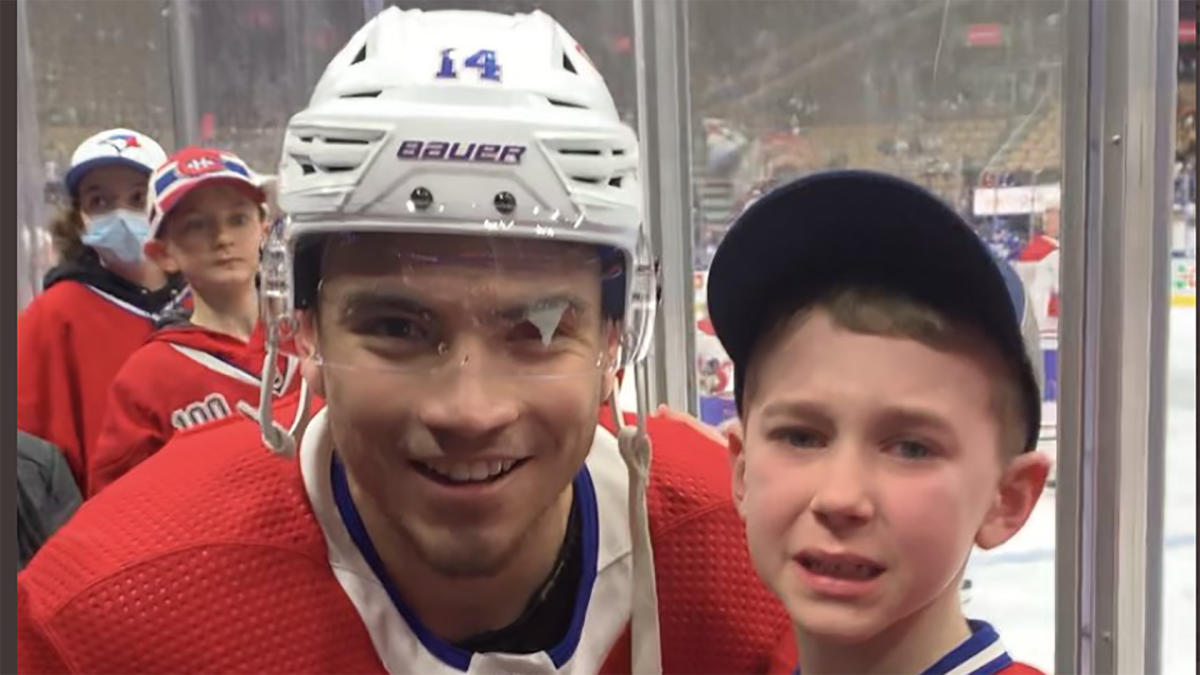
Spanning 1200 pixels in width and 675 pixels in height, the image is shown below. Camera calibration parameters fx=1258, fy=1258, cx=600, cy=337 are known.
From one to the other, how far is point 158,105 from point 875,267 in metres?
1.23

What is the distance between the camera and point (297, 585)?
0.94 meters

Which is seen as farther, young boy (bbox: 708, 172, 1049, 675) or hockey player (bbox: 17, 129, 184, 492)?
hockey player (bbox: 17, 129, 184, 492)

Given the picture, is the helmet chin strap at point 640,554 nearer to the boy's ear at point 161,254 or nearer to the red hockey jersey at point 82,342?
the boy's ear at point 161,254

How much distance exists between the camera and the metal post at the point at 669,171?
56.0 inches

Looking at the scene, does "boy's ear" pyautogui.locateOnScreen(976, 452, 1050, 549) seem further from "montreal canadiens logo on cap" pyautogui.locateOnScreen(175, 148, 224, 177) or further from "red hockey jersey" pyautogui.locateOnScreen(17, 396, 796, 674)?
"montreal canadiens logo on cap" pyautogui.locateOnScreen(175, 148, 224, 177)

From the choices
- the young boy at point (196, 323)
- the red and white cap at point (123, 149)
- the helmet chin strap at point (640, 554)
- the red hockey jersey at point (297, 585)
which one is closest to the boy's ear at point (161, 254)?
the young boy at point (196, 323)

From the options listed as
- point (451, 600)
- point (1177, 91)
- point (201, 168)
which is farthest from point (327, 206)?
point (1177, 91)

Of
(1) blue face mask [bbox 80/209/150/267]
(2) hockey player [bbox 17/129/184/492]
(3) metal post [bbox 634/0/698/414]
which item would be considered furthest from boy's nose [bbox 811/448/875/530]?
(1) blue face mask [bbox 80/209/150/267]

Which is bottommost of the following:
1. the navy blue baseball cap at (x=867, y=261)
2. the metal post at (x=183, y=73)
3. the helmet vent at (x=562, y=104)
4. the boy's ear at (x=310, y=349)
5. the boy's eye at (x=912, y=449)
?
the boy's eye at (x=912, y=449)

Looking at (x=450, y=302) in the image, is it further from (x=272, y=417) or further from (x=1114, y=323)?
(x=1114, y=323)

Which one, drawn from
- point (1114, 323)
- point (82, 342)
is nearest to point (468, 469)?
point (1114, 323)

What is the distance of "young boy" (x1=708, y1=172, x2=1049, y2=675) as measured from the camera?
690mm

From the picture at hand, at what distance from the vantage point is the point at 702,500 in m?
1.05

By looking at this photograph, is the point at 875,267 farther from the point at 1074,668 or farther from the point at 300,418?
the point at 1074,668
